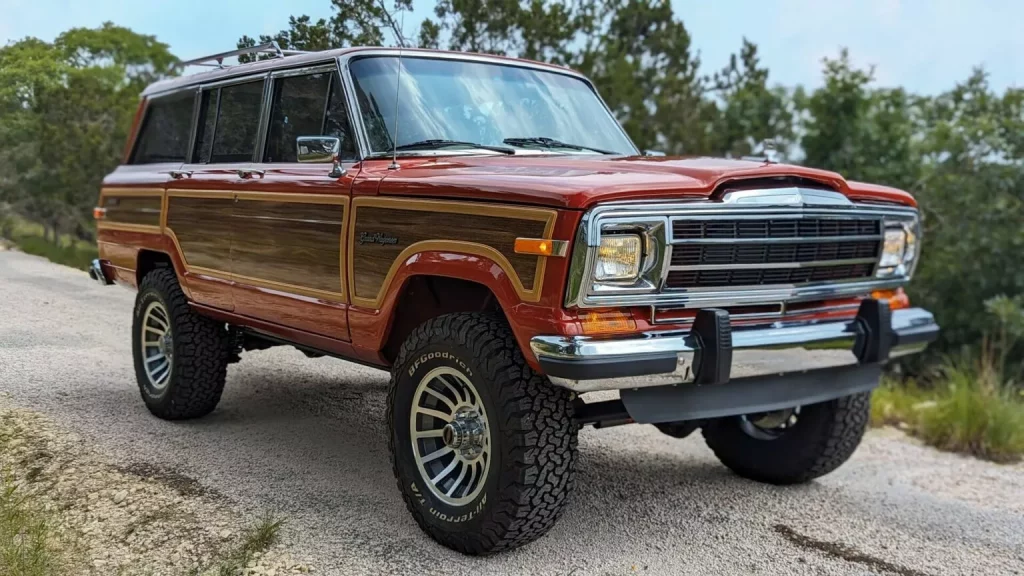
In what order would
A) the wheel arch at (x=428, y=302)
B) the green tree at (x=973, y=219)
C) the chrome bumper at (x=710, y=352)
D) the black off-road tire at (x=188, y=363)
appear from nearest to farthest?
the chrome bumper at (x=710, y=352)
the wheel arch at (x=428, y=302)
the black off-road tire at (x=188, y=363)
the green tree at (x=973, y=219)

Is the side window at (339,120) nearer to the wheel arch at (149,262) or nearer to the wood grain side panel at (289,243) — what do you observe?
the wood grain side panel at (289,243)

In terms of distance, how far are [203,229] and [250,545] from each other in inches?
87.2

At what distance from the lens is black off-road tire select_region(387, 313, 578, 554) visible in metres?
3.43

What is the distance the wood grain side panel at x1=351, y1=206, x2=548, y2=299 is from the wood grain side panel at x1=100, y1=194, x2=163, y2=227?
222cm

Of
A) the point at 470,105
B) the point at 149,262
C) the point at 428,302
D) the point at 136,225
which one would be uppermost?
the point at 470,105

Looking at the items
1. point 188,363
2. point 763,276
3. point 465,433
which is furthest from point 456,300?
point 188,363

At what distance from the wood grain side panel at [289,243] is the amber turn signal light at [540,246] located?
1.18 metres

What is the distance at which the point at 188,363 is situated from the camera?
5371 mm

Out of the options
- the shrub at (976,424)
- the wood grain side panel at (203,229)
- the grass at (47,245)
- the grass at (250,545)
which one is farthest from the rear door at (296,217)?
the shrub at (976,424)

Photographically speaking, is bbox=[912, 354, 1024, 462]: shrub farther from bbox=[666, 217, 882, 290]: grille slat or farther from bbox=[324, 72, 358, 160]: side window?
bbox=[324, 72, 358, 160]: side window

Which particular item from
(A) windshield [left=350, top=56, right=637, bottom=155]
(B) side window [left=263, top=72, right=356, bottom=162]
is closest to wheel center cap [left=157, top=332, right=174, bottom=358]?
(B) side window [left=263, top=72, right=356, bottom=162]

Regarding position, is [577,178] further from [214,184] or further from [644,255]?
[214,184]

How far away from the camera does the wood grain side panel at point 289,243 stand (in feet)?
13.9

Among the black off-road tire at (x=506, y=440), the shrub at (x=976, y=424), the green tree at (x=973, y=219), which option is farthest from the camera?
the green tree at (x=973, y=219)
